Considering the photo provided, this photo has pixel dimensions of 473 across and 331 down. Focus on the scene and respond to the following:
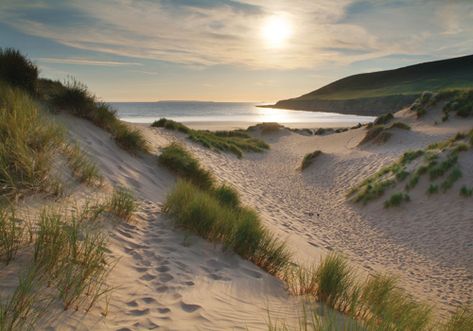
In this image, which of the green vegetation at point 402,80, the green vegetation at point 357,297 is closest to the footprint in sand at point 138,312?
the green vegetation at point 357,297

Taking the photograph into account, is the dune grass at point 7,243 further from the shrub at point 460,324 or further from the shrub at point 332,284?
the shrub at point 460,324

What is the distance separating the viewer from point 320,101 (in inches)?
4574

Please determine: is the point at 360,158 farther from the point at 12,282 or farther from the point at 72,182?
the point at 12,282

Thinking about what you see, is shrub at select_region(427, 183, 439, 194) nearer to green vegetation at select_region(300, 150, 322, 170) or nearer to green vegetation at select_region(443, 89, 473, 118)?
green vegetation at select_region(300, 150, 322, 170)

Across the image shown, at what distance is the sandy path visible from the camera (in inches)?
295

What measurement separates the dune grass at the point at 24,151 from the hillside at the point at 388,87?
83.6 m

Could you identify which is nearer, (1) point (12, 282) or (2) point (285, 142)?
(1) point (12, 282)

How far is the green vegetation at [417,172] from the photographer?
11.4 m

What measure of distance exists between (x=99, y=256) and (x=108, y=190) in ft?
9.30

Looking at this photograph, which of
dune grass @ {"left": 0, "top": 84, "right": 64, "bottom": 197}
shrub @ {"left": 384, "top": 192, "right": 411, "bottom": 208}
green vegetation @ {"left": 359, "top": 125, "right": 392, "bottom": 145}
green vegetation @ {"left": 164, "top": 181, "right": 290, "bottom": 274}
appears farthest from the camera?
green vegetation @ {"left": 359, "top": 125, "right": 392, "bottom": 145}

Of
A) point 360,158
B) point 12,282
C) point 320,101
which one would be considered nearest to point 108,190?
point 12,282

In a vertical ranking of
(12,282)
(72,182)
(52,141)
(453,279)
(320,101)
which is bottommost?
(453,279)

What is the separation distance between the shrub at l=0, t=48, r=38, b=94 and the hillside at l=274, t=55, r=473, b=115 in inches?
3212

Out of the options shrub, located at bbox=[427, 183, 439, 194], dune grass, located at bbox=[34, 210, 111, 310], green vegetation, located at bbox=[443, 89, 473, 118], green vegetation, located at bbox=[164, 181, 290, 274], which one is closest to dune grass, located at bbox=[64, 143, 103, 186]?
green vegetation, located at bbox=[164, 181, 290, 274]
